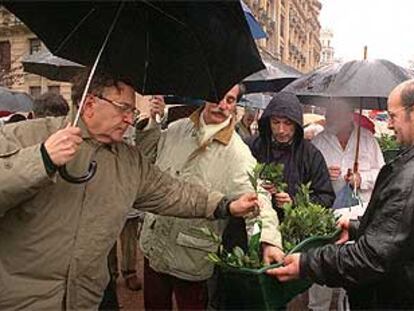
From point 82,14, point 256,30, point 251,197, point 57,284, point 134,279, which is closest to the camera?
point 57,284

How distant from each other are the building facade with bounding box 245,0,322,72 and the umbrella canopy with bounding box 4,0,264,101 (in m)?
30.4

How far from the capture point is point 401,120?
2648mm

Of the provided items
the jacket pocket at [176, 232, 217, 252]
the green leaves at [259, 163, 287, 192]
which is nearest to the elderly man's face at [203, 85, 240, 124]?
the green leaves at [259, 163, 287, 192]

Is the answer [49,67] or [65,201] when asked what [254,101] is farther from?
[65,201]

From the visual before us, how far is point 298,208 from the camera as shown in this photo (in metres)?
3.03

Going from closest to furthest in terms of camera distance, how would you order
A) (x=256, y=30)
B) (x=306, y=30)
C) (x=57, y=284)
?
(x=57, y=284), (x=256, y=30), (x=306, y=30)

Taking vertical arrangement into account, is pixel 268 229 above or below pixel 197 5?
below

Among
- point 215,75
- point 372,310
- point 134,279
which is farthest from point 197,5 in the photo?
point 134,279

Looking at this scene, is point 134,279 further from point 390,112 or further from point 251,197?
point 390,112

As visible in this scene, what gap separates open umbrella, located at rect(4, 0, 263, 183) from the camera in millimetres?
2445

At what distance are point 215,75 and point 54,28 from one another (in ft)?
2.57

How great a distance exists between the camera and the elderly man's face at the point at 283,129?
3.95 meters

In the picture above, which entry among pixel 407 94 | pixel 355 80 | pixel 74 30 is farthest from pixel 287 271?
pixel 355 80

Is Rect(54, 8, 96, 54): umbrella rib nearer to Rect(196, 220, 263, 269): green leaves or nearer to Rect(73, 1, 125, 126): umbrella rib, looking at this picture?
Rect(73, 1, 125, 126): umbrella rib
